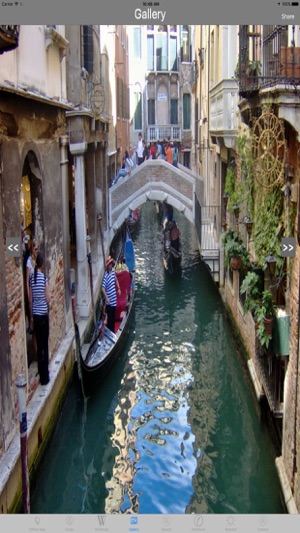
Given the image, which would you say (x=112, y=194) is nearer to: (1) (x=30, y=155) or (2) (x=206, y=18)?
(1) (x=30, y=155)

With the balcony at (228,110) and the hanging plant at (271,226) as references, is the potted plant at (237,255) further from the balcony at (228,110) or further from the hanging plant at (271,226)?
the hanging plant at (271,226)

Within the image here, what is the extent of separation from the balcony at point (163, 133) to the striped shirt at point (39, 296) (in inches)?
597

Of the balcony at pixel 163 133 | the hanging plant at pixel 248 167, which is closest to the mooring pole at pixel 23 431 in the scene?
the hanging plant at pixel 248 167

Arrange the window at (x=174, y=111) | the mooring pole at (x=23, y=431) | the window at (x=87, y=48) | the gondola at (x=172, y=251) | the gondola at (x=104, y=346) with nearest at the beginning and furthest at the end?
the mooring pole at (x=23, y=431) → the gondola at (x=104, y=346) → the window at (x=87, y=48) → the gondola at (x=172, y=251) → the window at (x=174, y=111)

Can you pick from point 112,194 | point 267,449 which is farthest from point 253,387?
point 112,194

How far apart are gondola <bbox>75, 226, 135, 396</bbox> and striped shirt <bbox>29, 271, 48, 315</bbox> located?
483 mm

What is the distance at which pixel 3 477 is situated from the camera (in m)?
3.25

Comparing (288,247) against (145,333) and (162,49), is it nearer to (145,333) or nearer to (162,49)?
(145,333)

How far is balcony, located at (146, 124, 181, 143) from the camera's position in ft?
63.1

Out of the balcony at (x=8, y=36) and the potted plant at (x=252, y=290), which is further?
the potted plant at (x=252, y=290)

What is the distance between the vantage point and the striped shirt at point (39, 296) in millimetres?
4480

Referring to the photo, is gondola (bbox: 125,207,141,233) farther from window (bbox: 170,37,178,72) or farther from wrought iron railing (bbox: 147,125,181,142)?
window (bbox: 170,37,178,72)

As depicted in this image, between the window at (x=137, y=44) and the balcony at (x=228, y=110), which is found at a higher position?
the window at (x=137, y=44)

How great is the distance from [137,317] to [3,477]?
4.79 m
